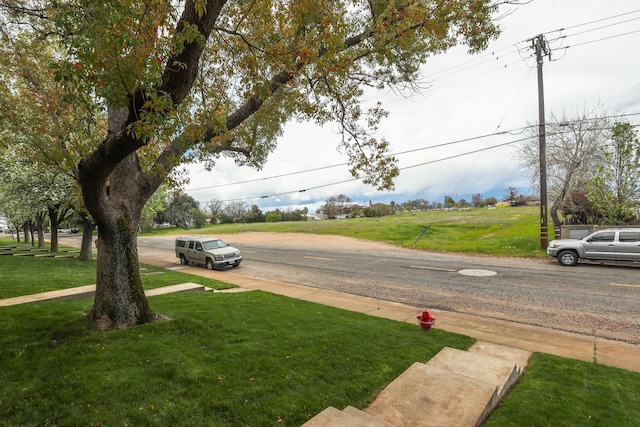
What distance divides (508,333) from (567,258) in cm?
1095

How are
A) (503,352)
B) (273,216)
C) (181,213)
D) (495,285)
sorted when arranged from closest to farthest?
(503,352)
(495,285)
(181,213)
(273,216)

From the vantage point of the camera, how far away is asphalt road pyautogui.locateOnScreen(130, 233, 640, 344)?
8445 millimetres

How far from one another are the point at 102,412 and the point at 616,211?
24997 millimetres

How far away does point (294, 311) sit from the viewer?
8164 millimetres

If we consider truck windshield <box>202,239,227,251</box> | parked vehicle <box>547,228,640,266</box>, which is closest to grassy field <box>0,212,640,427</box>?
truck windshield <box>202,239,227,251</box>

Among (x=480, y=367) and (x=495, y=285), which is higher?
(x=480, y=367)

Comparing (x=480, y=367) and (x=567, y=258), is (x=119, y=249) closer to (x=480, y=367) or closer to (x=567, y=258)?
(x=480, y=367)

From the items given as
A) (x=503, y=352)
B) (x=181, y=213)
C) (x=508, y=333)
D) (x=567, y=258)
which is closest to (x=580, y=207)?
(x=567, y=258)

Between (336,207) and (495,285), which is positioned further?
(336,207)

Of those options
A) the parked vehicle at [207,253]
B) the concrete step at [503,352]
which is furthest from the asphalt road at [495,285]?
the concrete step at [503,352]

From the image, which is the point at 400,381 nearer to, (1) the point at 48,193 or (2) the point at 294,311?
(2) the point at 294,311

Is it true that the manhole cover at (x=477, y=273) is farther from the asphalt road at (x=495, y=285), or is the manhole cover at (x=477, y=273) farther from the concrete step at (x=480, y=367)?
the concrete step at (x=480, y=367)

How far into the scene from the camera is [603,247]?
14.6m

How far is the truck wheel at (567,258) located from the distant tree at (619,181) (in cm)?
635
